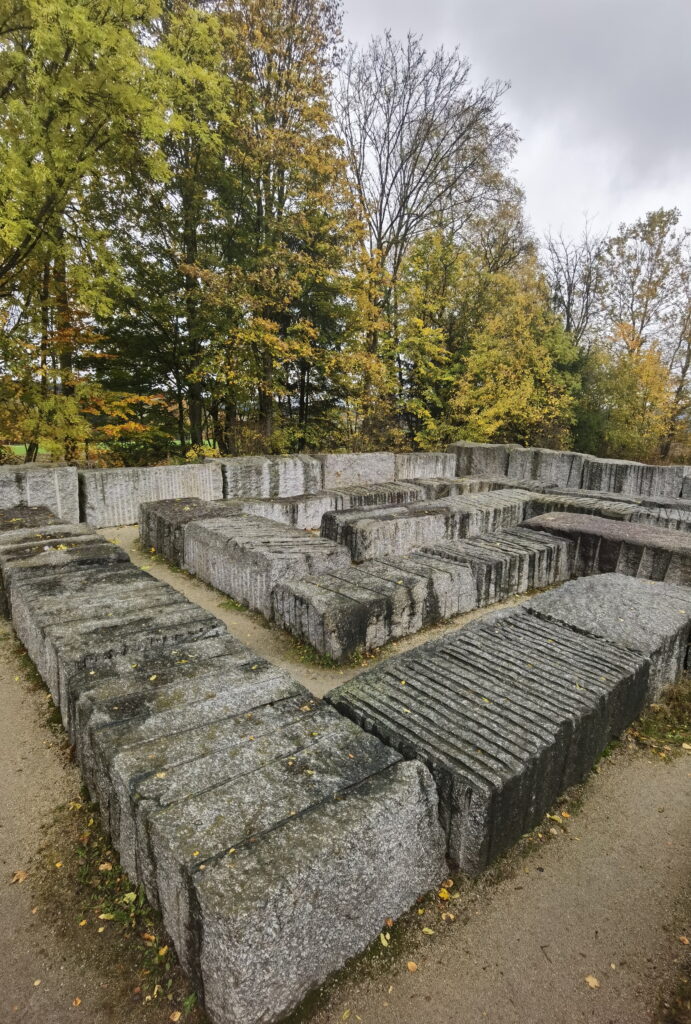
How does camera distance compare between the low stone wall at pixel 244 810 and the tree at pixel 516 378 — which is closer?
the low stone wall at pixel 244 810

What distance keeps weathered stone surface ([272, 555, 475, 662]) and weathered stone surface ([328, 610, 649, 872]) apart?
1090 millimetres

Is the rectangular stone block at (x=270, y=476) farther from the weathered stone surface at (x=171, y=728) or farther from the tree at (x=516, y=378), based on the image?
the tree at (x=516, y=378)

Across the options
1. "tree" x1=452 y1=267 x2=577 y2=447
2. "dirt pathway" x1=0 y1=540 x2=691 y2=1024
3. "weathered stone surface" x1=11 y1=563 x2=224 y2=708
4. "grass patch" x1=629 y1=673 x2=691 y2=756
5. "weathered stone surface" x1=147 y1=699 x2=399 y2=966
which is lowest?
"dirt pathway" x1=0 y1=540 x2=691 y2=1024

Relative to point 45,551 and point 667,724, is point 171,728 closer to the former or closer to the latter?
point 45,551

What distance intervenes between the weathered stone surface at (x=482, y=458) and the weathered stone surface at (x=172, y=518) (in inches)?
299

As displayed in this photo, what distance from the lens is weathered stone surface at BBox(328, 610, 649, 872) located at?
235 cm

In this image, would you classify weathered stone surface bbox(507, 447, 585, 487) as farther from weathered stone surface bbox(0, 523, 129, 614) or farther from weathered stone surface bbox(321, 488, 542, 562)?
weathered stone surface bbox(0, 523, 129, 614)

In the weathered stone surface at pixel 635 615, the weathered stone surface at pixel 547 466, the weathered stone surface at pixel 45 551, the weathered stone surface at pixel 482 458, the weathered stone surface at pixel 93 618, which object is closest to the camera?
the weathered stone surface at pixel 93 618

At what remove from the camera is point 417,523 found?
7.31 meters

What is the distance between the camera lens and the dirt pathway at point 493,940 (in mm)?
1908

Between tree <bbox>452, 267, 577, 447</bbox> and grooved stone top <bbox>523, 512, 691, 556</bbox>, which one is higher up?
tree <bbox>452, 267, 577, 447</bbox>

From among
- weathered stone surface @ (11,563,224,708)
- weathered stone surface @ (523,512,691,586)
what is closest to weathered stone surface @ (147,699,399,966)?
weathered stone surface @ (11,563,224,708)

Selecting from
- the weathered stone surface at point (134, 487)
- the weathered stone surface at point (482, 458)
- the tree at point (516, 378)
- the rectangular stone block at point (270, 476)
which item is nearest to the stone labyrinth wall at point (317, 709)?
the weathered stone surface at point (134, 487)

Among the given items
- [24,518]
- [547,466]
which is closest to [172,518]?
[24,518]
